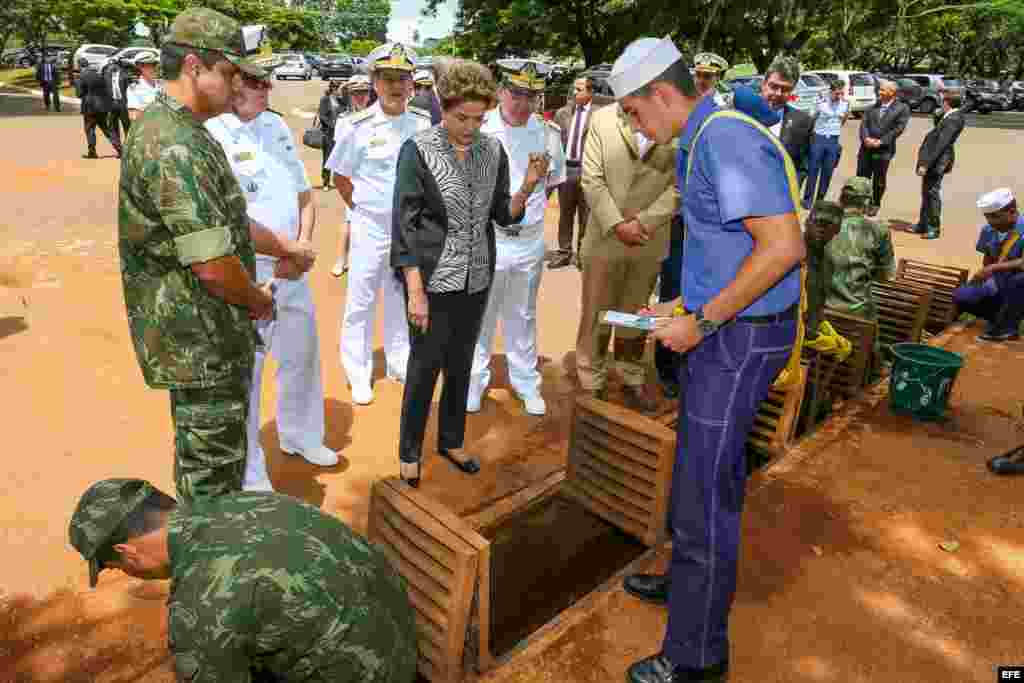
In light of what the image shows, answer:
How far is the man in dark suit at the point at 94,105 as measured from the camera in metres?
12.1

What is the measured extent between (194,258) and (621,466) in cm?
217

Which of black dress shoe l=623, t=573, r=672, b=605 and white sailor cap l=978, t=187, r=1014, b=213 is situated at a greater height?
white sailor cap l=978, t=187, r=1014, b=213

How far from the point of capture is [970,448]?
178 inches

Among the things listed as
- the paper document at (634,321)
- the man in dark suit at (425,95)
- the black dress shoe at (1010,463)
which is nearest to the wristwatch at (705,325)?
the paper document at (634,321)

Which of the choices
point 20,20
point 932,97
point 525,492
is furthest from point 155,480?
point 20,20

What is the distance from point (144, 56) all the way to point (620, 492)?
31.8 ft

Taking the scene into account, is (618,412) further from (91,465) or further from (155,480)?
(91,465)

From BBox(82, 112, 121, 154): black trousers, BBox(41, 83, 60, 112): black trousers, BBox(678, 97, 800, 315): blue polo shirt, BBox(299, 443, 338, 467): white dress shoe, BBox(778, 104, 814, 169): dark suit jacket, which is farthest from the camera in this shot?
BBox(41, 83, 60, 112): black trousers

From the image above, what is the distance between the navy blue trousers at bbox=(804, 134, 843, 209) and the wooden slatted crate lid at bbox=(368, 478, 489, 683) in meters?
9.76

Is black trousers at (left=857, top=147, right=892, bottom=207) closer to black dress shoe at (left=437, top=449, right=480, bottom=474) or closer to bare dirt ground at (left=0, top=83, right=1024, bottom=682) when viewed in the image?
bare dirt ground at (left=0, top=83, right=1024, bottom=682)

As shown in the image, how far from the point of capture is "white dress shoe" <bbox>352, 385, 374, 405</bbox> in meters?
4.73

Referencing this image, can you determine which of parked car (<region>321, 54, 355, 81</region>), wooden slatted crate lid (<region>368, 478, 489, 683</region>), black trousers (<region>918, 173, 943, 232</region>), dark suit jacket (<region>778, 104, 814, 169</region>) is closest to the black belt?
wooden slatted crate lid (<region>368, 478, 489, 683</region>)

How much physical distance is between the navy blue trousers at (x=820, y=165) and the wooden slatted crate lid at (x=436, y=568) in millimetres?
9759

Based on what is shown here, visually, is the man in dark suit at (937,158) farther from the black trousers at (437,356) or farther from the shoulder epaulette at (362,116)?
the black trousers at (437,356)
